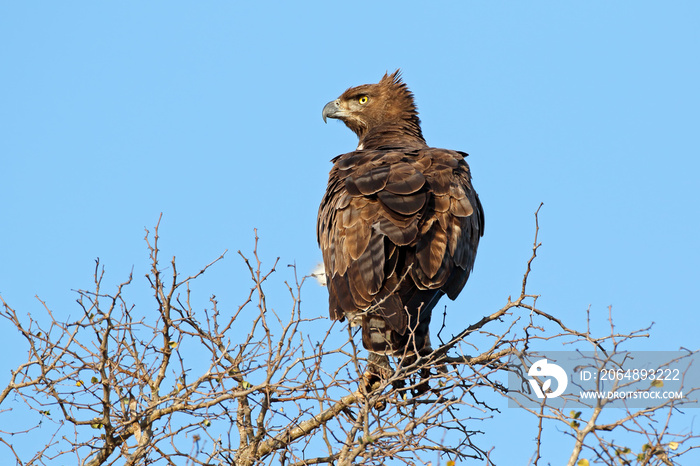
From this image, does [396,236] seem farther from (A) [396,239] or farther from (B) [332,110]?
(B) [332,110]

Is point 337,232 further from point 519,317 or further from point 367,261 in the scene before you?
point 519,317

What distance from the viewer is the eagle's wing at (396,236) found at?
18.8 ft

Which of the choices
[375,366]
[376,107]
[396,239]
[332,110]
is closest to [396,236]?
[396,239]

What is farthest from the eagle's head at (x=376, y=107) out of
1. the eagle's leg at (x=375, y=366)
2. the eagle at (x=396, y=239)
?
the eagle's leg at (x=375, y=366)

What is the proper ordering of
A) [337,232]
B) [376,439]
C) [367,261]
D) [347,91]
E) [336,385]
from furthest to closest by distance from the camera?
1. [347,91]
2. [337,232]
3. [367,261]
4. [336,385]
5. [376,439]

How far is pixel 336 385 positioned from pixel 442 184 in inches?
92.7

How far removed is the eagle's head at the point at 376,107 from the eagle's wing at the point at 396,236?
2.50m

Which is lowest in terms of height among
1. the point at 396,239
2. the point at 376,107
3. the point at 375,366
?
the point at 375,366

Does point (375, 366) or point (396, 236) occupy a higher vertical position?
point (396, 236)

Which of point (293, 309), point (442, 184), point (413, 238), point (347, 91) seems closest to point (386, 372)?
point (293, 309)

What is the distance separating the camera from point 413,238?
588cm

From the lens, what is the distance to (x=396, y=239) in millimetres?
5844

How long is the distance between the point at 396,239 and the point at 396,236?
29mm

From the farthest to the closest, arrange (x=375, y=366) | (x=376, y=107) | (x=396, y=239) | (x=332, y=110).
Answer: (x=332, y=110) → (x=376, y=107) → (x=396, y=239) → (x=375, y=366)
